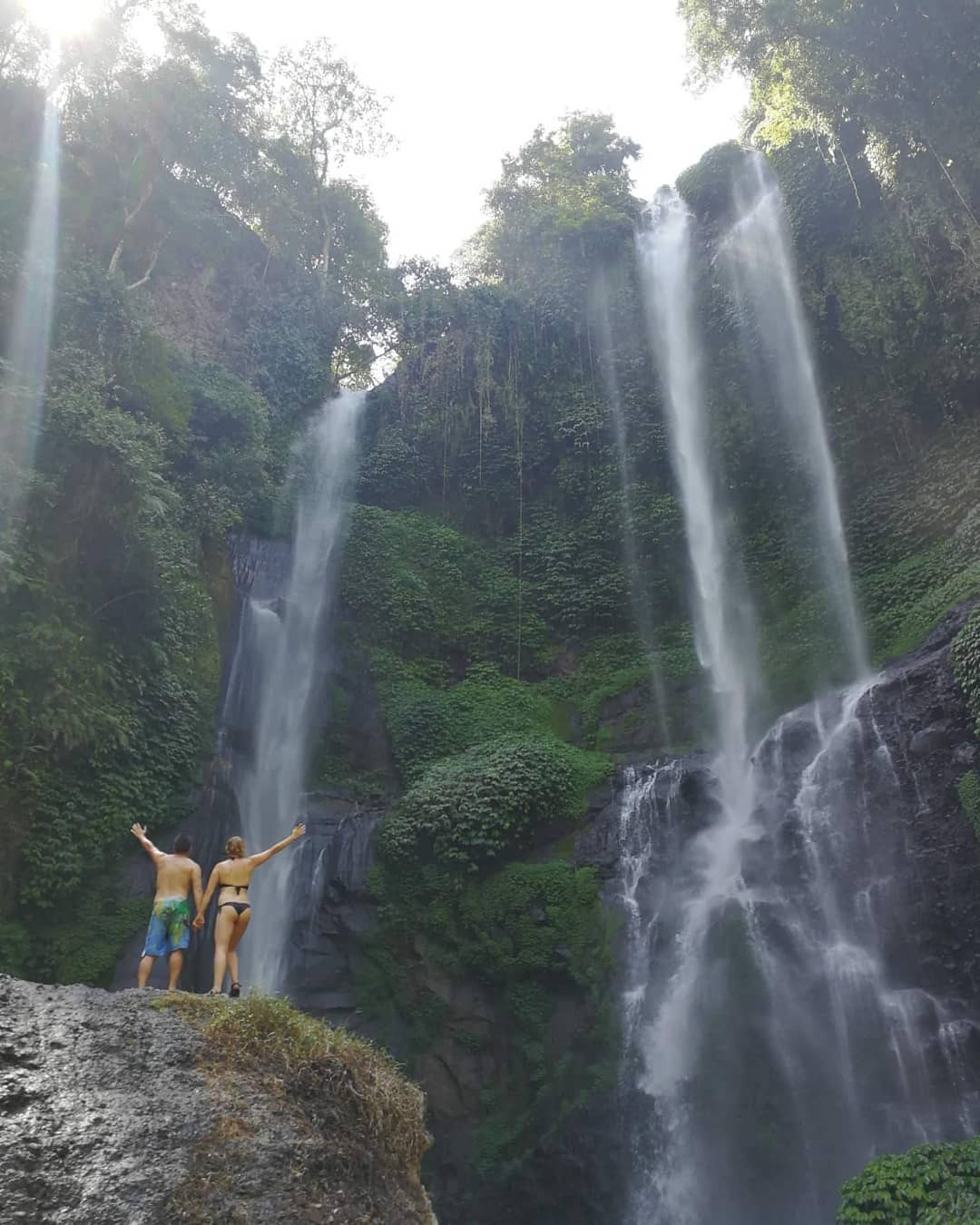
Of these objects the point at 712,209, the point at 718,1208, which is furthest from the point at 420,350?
the point at 718,1208

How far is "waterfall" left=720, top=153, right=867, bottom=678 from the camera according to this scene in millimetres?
16375

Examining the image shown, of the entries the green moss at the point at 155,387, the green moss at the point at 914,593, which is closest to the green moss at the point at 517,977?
the green moss at the point at 914,593

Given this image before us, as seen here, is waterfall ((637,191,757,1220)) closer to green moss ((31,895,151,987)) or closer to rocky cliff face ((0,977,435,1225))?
green moss ((31,895,151,987))

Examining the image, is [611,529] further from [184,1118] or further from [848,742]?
[184,1118]

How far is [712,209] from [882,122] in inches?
222

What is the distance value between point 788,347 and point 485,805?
12.4 m

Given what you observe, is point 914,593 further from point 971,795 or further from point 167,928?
point 167,928

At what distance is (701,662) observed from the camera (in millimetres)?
16906

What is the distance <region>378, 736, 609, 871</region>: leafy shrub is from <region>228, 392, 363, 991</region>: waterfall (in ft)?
6.10

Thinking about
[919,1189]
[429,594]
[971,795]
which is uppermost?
[429,594]

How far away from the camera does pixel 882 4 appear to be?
16656mm

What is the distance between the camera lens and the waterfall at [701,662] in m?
10.3

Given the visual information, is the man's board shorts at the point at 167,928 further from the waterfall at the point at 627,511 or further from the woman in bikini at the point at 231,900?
the waterfall at the point at 627,511

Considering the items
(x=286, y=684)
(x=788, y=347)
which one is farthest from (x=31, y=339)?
(x=788, y=347)
